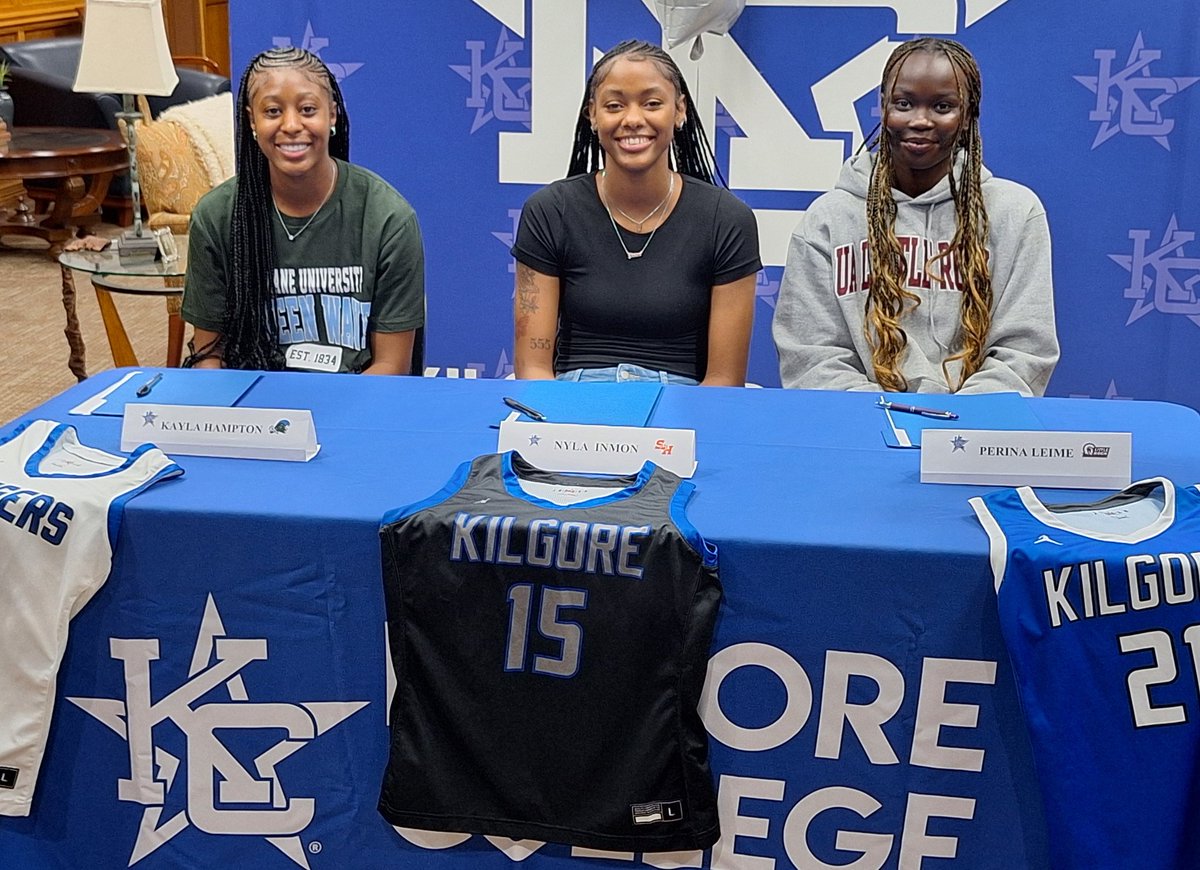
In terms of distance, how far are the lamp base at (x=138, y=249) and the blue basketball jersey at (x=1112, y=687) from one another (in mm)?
2630

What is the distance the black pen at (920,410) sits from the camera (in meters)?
1.77

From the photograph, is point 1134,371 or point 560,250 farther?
point 1134,371

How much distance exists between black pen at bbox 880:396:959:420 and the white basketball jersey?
0.93 metres

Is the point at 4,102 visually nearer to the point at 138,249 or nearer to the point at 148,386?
the point at 138,249

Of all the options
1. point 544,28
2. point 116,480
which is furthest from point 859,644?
point 544,28

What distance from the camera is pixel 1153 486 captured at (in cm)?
147

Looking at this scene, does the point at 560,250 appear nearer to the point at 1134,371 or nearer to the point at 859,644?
the point at 859,644

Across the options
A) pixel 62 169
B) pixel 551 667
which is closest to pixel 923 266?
pixel 551 667

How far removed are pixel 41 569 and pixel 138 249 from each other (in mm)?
2118

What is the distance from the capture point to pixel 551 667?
4.65 feet

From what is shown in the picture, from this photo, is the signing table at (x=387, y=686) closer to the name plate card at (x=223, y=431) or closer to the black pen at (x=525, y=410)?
the name plate card at (x=223, y=431)

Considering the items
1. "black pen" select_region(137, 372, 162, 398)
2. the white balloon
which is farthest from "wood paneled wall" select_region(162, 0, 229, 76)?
"black pen" select_region(137, 372, 162, 398)

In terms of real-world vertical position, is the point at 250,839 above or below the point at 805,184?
below

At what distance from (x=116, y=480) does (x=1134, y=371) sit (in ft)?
7.96
